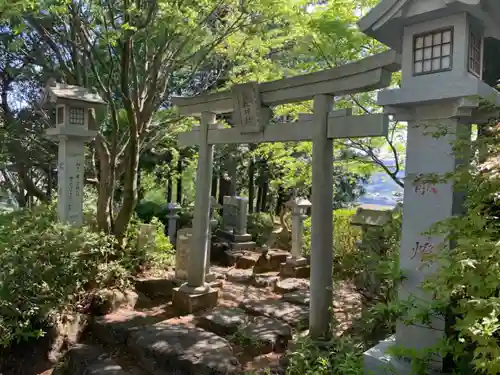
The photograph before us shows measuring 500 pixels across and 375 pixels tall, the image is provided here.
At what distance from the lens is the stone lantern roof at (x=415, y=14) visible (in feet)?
10.5

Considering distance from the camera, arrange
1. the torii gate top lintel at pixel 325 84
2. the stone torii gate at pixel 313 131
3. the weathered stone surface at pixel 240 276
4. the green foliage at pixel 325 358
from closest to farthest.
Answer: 1. the green foliage at pixel 325 358
2. the torii gate top lintel at pixel 325 84
3. the stone torii gate at pixel 313 131
4. the weathered stone surface at pixel 240 276

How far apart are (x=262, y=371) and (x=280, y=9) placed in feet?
17.5

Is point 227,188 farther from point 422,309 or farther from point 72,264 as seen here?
point 422,309

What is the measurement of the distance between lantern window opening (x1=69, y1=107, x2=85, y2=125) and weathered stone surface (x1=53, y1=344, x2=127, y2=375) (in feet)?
13.3

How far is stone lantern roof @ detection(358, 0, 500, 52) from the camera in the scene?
319 cm

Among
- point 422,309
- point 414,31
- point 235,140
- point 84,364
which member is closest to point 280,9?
point 235,140

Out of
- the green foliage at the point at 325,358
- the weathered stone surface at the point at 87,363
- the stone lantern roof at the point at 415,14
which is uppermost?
the stone lantern roof at the point at 415,14

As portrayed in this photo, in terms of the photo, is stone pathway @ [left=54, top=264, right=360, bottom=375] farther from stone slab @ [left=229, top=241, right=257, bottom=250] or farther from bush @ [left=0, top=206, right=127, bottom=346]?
stone slab @ [left=229, top=241, right=257, bottom=250]

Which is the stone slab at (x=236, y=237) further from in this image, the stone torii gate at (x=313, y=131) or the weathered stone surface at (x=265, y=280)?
the stone torii gate at (x=313, y=131)

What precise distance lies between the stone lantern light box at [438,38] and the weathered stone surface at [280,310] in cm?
410

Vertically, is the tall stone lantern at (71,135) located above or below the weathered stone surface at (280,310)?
above

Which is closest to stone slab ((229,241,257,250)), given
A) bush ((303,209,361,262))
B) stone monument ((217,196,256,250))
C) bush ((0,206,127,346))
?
stone monument ((217,196,256,250))

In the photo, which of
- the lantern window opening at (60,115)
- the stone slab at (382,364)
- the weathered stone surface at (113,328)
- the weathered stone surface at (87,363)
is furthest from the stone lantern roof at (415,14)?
the lantern window opening at (60,115)

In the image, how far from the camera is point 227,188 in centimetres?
1898
